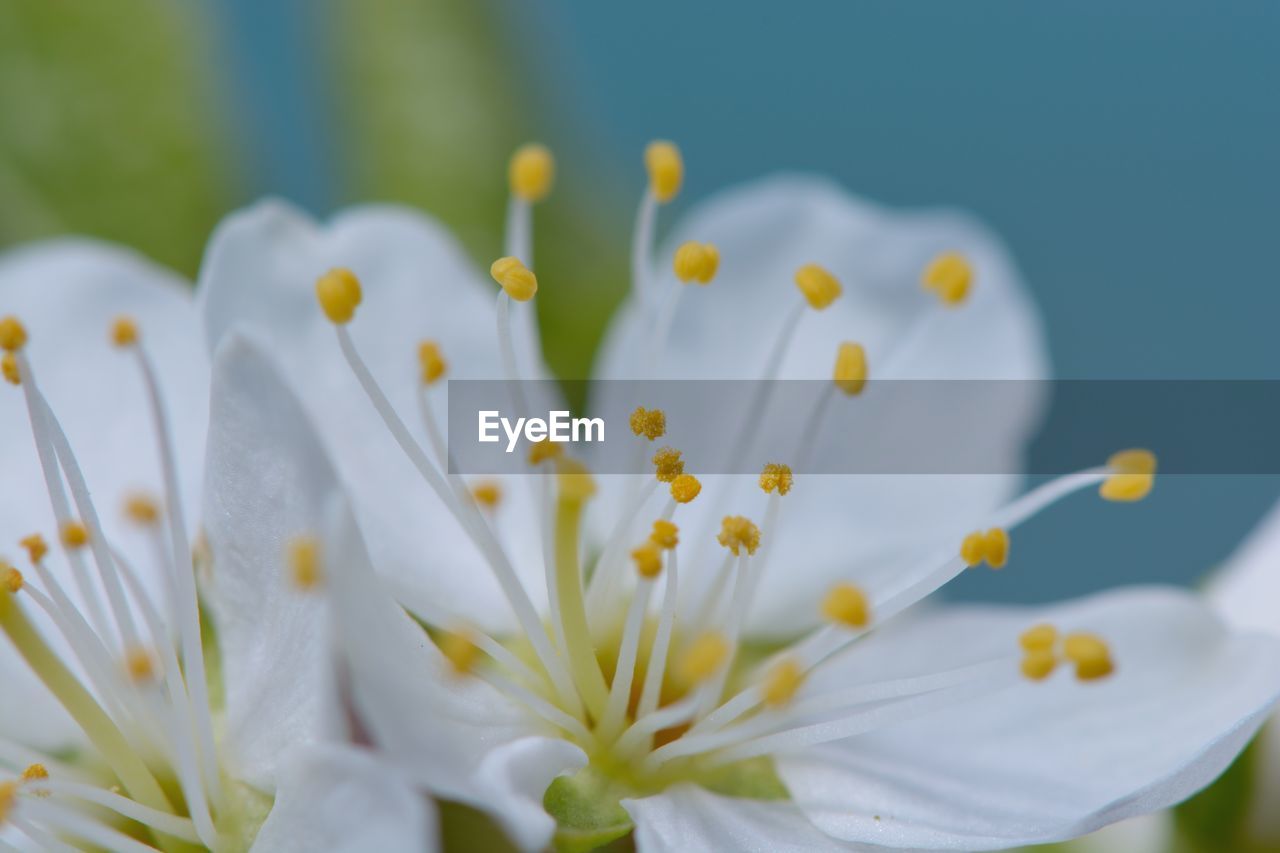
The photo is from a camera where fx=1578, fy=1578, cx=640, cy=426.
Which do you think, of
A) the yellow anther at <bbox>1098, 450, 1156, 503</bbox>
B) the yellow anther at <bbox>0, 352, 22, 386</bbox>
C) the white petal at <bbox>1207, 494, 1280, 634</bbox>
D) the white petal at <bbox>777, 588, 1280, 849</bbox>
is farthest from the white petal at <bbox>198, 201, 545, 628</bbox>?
the white petal at <bbox>1207, 494, 1280, 634</bbox>

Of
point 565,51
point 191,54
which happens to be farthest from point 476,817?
point 565,51

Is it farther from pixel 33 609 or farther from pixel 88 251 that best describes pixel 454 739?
pixel 88 251

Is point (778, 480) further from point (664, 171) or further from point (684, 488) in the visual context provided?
point (664, 171)

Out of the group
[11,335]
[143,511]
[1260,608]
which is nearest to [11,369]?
[11,335]

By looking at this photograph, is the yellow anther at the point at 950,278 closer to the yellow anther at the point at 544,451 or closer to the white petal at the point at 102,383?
the yellow anther at the point at 544,451

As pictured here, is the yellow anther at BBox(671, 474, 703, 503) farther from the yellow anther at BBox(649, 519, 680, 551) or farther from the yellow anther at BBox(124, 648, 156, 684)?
the yellow anther at BBox(124, 648, 156, 684)
